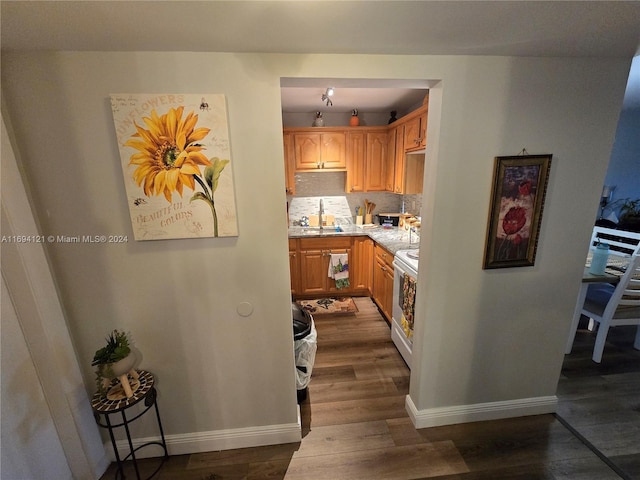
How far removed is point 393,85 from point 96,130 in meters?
1.51

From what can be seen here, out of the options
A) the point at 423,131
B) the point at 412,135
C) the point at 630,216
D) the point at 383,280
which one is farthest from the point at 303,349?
the point at 630,216

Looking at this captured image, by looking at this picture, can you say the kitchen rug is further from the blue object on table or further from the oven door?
the blue object on table

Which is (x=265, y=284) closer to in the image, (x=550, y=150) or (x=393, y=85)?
(x=393, y=85)

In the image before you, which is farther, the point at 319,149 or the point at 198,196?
the point at 319,149

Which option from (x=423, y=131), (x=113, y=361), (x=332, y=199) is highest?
(x=423, y=131)

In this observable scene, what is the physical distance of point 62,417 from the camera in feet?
4.28

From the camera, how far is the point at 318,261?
3.43 metres

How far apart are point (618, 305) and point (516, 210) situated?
5.65ft

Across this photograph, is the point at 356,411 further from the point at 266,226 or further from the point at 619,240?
the point at 619,240

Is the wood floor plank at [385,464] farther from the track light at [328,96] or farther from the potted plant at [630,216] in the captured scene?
the potted plant at [630,216]

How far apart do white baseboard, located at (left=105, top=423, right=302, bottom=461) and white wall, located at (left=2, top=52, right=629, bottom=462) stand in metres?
0.05

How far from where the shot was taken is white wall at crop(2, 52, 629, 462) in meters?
1.19

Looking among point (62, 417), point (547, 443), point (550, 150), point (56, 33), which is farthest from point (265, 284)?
point (547, 443)

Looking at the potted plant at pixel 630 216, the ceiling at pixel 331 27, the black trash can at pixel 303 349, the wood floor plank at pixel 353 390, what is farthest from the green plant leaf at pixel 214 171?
the potted plant at pixel 630 216
